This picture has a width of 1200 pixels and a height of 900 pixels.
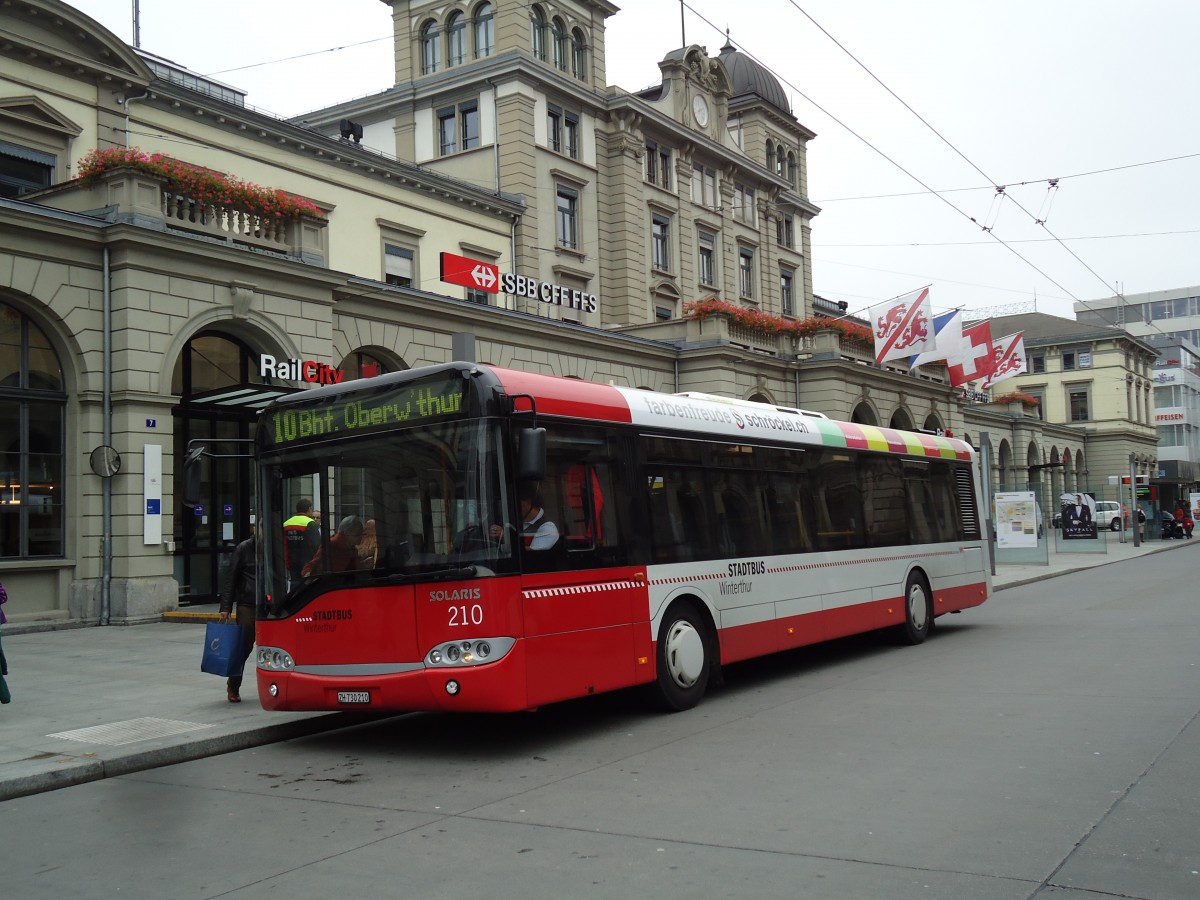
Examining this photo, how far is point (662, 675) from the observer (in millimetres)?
10055

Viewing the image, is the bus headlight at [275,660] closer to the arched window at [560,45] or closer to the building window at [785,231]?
the arched window at [560,45]

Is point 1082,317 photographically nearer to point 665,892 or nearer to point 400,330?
point 400,330

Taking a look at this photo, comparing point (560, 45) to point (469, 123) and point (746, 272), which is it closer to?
point (469, 123)

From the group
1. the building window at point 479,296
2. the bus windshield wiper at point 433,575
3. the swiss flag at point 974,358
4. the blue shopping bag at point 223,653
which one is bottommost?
the blue shopping bag at point 223,653

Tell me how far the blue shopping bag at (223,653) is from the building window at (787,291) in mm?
41953

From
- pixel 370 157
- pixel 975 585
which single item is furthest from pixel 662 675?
pixel 370 157

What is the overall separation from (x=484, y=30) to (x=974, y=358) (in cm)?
1909

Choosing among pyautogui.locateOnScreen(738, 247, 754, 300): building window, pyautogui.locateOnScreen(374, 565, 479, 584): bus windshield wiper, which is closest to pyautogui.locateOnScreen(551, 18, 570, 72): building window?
pyautogui.locateOnScreen(738, 247, 754, 300): building window

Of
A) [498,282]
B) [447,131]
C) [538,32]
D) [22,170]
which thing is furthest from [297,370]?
[538,32]

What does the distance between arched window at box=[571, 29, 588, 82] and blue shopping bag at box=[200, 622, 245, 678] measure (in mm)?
32843

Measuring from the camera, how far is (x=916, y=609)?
50.8 feet

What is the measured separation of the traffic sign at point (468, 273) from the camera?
1053 inches

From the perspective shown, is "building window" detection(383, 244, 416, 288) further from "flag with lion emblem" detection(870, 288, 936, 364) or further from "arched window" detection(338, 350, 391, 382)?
"flag with lion emblem" detection(870, 288, 936, 364)

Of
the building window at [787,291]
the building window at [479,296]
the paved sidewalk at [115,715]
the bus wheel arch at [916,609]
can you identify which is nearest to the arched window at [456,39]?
the building window at [479,296]
